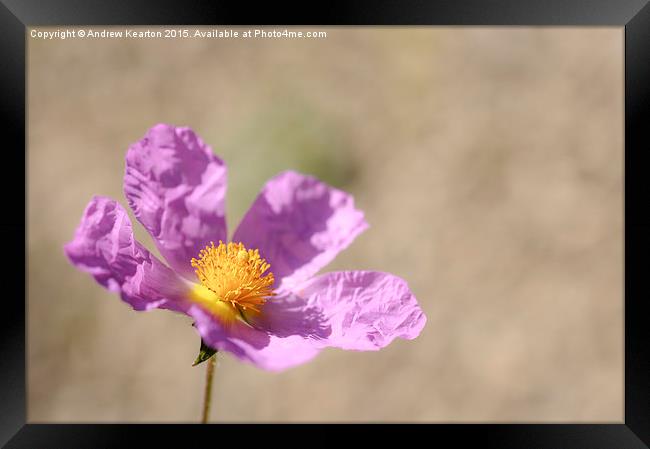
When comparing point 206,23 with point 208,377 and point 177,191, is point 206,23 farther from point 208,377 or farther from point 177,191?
point 208,377

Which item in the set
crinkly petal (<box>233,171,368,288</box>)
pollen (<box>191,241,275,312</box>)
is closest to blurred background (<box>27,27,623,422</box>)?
crinkly petal (<box>233,171,368,288</box>)

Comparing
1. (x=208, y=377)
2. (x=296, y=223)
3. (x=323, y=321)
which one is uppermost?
(x=296, y=223)

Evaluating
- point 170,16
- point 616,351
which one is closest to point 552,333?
point 616,351

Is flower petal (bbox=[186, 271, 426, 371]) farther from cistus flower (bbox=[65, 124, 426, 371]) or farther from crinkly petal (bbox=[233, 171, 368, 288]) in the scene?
crinkly petal (bbox=[233, 171, 368, 288])

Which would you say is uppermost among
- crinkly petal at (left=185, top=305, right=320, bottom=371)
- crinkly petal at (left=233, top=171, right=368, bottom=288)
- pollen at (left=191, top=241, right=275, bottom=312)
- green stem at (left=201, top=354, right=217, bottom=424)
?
crinkly petal at (left=233, top=171, right=368, bottom=288)

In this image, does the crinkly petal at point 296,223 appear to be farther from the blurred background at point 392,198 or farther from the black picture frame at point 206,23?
the blurred background at point 392,198

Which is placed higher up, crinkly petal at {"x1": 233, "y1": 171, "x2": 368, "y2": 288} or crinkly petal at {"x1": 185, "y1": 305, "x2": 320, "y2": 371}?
crinkly petal at {"x1": 233, "y1": 171, "x2": 368, "y2": 288}

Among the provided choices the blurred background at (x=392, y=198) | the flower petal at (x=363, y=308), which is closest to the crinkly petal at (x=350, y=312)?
the flower petal at (x=363, y=308)

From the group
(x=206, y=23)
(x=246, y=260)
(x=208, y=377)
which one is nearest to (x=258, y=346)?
(x=208, y=377)
